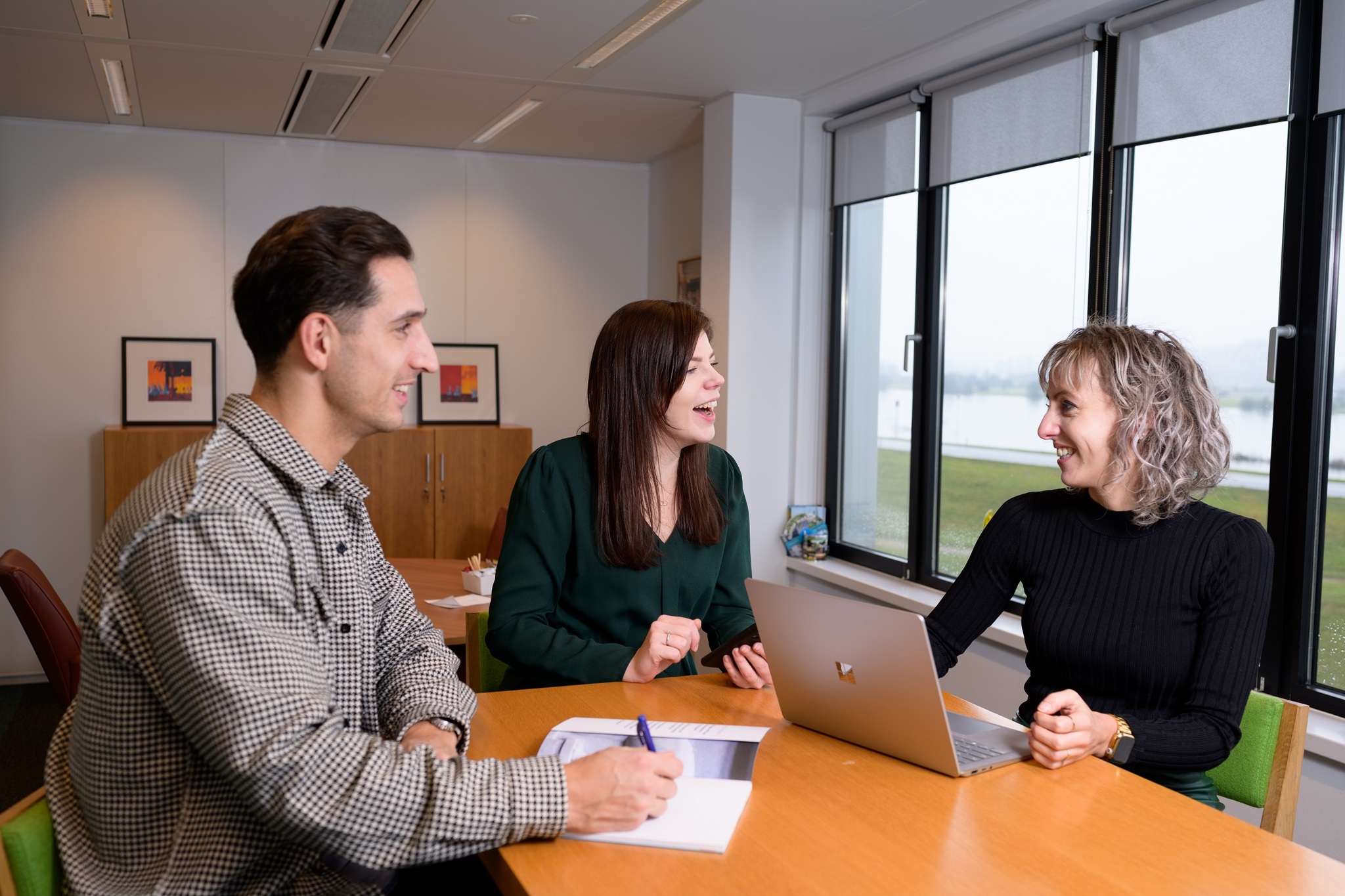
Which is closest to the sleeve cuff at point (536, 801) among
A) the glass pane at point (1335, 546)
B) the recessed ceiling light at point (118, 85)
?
the glass pane at point (1335, 546)

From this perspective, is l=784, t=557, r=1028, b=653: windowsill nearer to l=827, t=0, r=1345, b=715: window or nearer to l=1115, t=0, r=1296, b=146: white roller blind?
l=827, t=0, r=1345, b=715: window

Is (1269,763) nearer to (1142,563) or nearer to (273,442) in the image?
(1142,563)

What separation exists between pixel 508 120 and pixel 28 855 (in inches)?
184

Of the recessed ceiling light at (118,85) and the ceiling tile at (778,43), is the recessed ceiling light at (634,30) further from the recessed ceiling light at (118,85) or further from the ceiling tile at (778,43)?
the recessed ceiling light at (118,85)

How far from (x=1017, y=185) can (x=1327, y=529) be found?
1.71 meters

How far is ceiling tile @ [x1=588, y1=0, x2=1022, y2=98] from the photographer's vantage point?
3.69 meters

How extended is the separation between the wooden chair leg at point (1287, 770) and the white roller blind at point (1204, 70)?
192 cm

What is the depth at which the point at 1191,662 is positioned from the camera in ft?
6.27

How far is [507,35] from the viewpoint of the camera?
399 centimetres

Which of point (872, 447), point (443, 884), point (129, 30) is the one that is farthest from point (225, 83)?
point (443, 884)

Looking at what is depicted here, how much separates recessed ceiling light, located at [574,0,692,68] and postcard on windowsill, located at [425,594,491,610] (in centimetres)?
213

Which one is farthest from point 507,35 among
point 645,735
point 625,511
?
point 645,735

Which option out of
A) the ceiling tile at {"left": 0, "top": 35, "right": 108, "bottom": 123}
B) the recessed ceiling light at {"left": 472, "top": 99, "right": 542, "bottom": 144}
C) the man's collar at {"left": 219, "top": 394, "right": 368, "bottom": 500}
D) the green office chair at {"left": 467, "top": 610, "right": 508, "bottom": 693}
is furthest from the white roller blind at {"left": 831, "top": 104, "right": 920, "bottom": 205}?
the man's collar at {"left": 219, "top": 394, "right": 368, "bottom": 500}

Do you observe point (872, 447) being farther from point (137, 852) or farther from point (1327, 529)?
point (137, 852)
